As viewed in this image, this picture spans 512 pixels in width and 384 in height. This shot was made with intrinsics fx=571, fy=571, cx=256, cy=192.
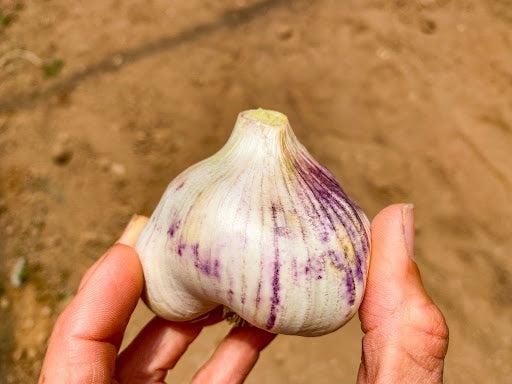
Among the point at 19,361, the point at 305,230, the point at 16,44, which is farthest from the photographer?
the point at 16,44

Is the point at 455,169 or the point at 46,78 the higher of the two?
the point at 46,78

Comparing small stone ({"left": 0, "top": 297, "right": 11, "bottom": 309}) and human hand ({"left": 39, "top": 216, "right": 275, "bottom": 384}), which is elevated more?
human hand ({"left": 39, "top": 216, "right": 275, "bottom": 384})

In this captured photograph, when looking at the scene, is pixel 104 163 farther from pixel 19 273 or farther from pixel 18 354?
pixel 18 354

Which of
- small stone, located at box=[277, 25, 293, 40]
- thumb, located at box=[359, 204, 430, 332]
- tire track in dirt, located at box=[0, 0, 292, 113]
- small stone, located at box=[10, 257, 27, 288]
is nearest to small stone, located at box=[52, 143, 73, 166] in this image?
tire track in dirt, located at box=[0, 0, 292, 113]

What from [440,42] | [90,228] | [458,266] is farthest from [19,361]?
[440,42]

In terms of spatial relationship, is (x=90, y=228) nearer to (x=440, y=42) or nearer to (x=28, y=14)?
(x=28, y=14)

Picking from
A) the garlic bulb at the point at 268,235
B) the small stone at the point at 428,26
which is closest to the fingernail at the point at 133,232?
the garlic bulb at the point at 268,235

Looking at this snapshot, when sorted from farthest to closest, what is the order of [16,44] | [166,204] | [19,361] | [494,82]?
[16,44] → [494,82] → [19,361] → [166,204]

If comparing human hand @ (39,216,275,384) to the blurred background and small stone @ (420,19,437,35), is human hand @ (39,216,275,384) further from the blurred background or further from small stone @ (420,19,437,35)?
small stone @ (420,19,437,35)
